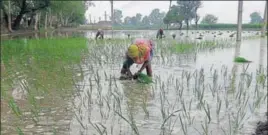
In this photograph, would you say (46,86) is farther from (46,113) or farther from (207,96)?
(207,96)

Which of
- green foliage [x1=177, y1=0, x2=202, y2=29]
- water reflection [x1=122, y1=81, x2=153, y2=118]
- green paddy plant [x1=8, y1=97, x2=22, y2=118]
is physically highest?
green foliage [x1=177, y1=0, x2=202, y2=29]

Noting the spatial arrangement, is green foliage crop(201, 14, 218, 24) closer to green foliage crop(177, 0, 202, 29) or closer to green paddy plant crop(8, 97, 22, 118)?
green foliage crop(177, 0, 202, 29)

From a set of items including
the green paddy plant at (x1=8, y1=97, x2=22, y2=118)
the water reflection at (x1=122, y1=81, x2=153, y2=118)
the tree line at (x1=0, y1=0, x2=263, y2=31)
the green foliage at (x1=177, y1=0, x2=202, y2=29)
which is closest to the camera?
the green paddy plant at (x1=8, y1=97, x2=22, y2=118)

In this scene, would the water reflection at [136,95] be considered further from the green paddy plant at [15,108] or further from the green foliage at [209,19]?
the green foliage at [209,19]

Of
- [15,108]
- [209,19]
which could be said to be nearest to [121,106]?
[15,108]

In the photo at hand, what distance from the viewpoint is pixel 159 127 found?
4.86 meters

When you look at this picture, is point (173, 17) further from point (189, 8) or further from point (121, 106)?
point (121, 106)

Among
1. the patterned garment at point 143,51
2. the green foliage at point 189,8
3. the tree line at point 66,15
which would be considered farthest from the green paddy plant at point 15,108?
the green foliage at point 189,8

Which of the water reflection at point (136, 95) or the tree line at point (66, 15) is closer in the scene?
the water reflection at point (136, 95)

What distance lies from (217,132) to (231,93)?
252 centimetres

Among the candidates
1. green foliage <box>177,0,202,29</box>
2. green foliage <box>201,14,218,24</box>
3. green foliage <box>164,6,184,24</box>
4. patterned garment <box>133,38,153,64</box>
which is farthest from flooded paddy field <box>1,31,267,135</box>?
green foliage <box>201,14,218,24</box>

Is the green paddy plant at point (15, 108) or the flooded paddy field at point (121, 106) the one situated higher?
the green paddy plant at point (15, 108)

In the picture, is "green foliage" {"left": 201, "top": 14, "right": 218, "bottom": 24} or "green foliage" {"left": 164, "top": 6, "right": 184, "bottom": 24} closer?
"green foliage" {"left": 164, "top": 6, "right": 184, "bottom": 24}

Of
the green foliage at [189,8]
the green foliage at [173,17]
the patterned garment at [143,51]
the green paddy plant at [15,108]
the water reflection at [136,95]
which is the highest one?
the green foliage at [189,8]
